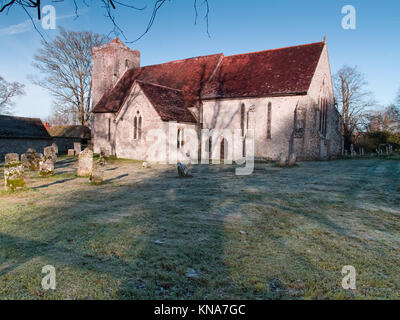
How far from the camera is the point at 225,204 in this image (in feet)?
25.1

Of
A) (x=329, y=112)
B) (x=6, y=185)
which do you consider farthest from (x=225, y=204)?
(x=329, y=112)

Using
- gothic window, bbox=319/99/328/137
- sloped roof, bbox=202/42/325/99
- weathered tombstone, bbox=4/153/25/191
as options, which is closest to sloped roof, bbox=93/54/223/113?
sloped roof, bbox=202/42/325/99

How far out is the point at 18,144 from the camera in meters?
26.8

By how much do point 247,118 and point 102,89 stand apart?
18249 millimetres

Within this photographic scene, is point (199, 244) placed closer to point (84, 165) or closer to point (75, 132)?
point (84, 165)

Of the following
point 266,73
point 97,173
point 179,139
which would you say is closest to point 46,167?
point 97,173

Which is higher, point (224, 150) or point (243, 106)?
point (243, 106)

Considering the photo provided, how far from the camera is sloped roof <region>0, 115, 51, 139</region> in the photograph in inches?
1033

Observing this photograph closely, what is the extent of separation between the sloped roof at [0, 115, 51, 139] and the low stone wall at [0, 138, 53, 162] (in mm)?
434

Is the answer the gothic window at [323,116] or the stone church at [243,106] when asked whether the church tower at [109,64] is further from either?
the gothic window at [323,116]

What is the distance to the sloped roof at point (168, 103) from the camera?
21.1 metres

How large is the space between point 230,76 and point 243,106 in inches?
144

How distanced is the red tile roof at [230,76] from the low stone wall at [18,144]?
22.0ft

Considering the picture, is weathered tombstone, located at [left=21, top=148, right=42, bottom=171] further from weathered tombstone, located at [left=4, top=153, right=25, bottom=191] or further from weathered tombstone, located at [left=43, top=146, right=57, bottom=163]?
weathered tombstone, located at [left=4, top=153, right=25, bottom=191]
